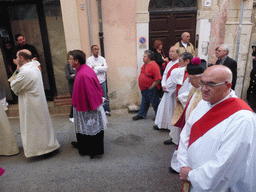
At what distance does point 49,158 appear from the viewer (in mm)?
3396

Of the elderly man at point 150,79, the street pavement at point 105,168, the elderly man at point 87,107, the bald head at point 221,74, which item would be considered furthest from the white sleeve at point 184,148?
the elderly man at point 150,79

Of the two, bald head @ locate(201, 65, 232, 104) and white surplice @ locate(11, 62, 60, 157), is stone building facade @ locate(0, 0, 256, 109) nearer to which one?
white surplice @ locate(11, 62, 60, 157)

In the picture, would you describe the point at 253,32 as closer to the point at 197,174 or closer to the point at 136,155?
the point at 136,155

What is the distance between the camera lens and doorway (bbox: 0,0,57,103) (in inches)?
210

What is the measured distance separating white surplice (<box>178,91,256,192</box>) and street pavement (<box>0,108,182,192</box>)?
1313 millimetres

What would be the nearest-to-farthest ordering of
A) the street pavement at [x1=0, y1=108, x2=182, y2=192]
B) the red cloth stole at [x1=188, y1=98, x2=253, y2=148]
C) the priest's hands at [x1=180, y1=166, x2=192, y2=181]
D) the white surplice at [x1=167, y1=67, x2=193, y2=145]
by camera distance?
the red cloth stole at [x1=188, y1=98, x2=253, y2=148] < the priest's hands at [x1=180, y1=166, x2=192, y2=181] < the street pavement at [x1=0, y1=108, x2=182, y2=192] < the white surplice at [x1=167, y1=67, x2=193, y2=145]

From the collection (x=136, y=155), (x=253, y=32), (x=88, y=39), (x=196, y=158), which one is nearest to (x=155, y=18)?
(x=88, y=39)

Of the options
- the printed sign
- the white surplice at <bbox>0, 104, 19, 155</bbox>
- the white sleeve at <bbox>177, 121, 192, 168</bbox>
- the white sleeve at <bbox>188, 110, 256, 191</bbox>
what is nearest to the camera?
the white sleeve at <bbox>188, 110, 256, 191</bbox>

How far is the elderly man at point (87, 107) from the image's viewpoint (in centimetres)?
289

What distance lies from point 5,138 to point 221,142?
11.8 ft

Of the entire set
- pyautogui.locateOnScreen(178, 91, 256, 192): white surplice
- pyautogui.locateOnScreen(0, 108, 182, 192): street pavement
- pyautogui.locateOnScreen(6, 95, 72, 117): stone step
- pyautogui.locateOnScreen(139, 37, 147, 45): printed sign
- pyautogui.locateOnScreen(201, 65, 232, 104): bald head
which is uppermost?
pyautogui.locateOnScreen(139, 37, 147, 45): printed sign

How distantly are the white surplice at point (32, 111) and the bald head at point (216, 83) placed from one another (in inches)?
105

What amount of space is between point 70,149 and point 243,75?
542cm

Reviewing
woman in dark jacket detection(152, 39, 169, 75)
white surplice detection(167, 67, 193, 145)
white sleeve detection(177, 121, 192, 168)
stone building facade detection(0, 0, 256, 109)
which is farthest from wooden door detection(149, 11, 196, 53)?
white sleeve detection(177, 121, 192, 168)
